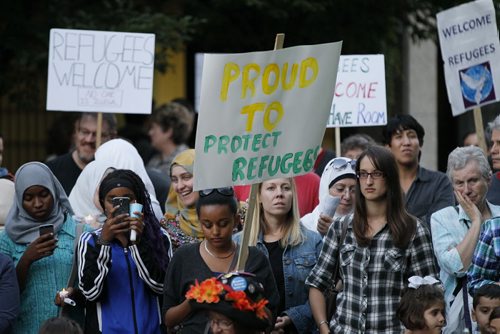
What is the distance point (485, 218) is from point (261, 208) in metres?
1.35

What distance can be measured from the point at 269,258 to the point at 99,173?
1.85 meters

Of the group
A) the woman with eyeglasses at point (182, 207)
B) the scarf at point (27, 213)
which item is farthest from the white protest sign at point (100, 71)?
the scarf at point (27, 213)

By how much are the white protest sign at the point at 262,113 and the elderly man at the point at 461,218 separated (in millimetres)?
1329

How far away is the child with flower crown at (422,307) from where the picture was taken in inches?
282

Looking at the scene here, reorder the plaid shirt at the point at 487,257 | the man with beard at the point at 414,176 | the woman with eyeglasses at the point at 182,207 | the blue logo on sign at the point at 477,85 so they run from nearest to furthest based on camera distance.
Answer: the plaid shirt at the point at 487,257 → the woman with eyeglasses at the point at 182,207 → the man with beard at the point at 414,176 → the blue logo on sign at the point at 477,85

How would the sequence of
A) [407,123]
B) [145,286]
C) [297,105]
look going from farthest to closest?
1. [407,123]
2. [145,286]
3. [297,105]

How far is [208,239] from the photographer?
284 inches

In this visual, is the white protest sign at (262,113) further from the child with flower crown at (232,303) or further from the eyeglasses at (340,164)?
the eyeglasses at (340,164)

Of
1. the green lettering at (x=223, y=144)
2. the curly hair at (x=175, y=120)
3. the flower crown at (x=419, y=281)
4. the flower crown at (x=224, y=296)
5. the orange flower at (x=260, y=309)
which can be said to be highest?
the curly hair at (x=175, y=120)

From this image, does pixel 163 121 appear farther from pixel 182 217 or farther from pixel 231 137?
pixel 231 137

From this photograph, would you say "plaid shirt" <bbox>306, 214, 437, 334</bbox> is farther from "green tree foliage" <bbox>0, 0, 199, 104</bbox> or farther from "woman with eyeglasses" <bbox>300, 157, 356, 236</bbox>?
"green tree foliage" <bbox>0, 0, 199, 104</bbox>

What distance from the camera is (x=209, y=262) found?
722cm

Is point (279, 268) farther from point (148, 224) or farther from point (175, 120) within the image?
point (175, 120)

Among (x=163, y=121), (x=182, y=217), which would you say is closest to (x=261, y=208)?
(x=182, y=217)
